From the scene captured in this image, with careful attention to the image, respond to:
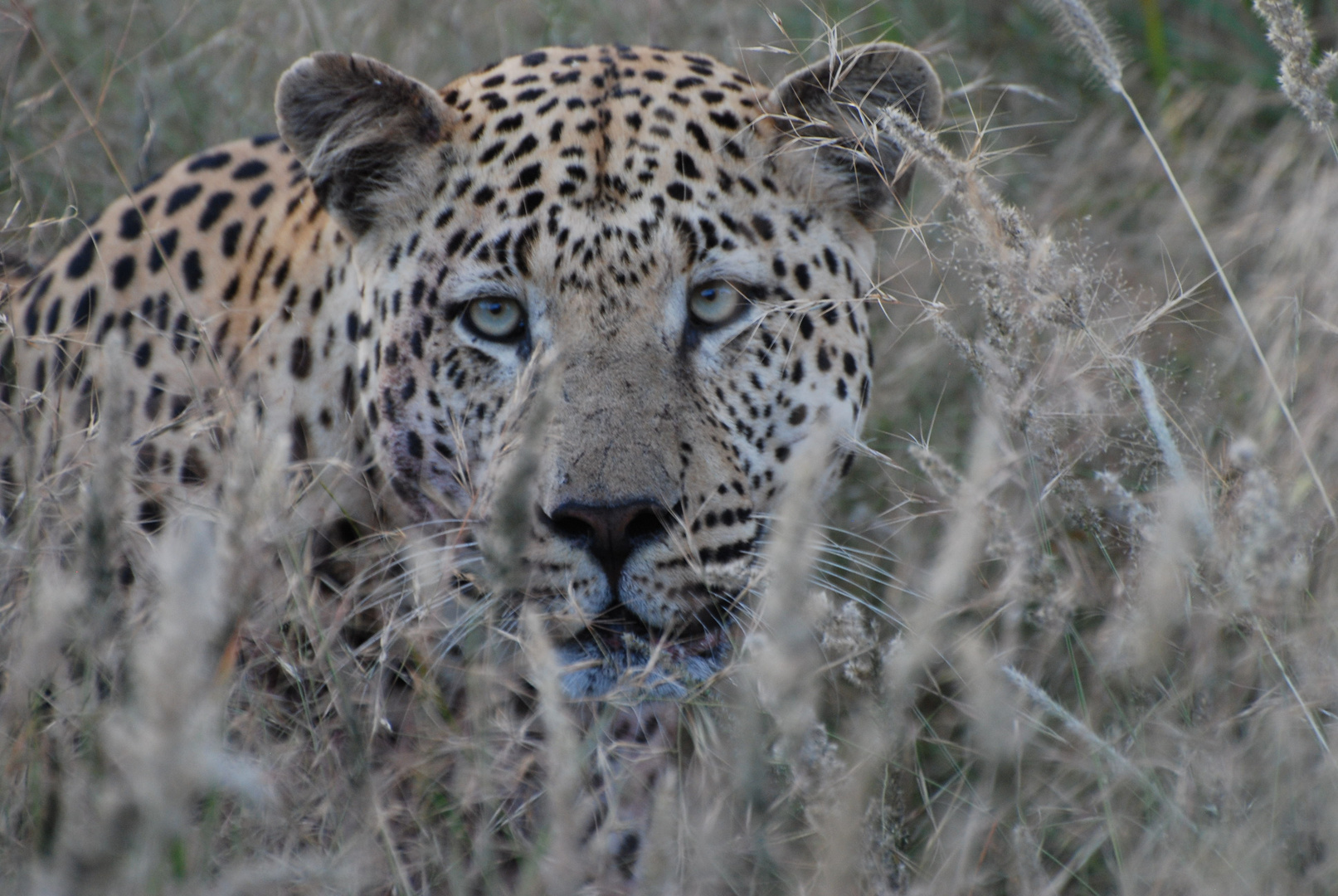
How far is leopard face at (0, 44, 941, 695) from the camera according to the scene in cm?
262

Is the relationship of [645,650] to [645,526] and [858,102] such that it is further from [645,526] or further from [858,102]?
[858,102]

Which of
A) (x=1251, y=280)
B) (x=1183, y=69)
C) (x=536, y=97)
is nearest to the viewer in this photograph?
(x=536, y=97)

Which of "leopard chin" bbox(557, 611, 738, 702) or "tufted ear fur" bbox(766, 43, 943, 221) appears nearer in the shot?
"leopard chin" bbox(557, 611, 738, 702)

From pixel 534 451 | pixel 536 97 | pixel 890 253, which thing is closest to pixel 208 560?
pixel 534 451

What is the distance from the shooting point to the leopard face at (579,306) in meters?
2.62

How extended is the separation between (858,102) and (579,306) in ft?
2.97

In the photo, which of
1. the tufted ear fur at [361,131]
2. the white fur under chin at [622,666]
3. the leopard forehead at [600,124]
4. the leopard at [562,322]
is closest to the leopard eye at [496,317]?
the leopard at [562,322]

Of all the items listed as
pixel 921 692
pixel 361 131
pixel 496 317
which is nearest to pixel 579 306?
pixel 496 317

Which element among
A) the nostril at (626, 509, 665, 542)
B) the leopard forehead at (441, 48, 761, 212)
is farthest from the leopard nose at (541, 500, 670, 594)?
the leopard forehead at (441, 48, 761, 212)

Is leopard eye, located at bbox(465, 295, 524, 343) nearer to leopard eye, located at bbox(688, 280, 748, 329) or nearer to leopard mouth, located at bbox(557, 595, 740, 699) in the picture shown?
leopard eye, located at bbox(688, 280, 748, 329)

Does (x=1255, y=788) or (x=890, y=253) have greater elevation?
(x=890, y=253)

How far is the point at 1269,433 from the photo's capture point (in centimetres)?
300

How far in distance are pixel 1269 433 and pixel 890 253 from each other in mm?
2182

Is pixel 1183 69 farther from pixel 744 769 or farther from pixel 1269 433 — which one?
pixel 744 769
